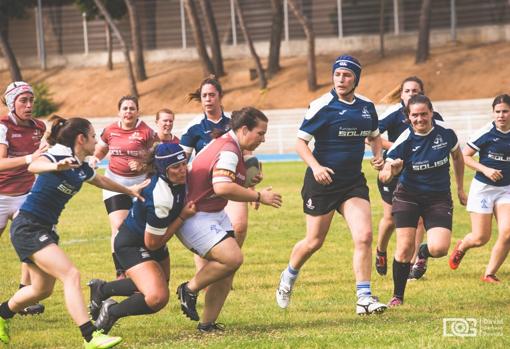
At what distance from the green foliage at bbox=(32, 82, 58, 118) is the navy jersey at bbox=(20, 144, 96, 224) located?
41.4m

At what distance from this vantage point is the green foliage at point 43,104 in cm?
4941

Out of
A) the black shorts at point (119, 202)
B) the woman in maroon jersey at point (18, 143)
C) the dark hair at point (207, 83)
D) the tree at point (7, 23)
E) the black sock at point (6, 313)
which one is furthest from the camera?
the tree at point (7, 23)

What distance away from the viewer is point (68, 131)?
8383mm

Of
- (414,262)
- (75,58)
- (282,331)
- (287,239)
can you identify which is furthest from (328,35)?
(282,331)

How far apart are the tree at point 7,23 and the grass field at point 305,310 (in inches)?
1441

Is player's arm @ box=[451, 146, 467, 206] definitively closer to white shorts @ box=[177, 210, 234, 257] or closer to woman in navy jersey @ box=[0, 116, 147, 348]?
white shorts @ box=[177, 210, 234, 257]

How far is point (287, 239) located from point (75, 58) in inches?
1597

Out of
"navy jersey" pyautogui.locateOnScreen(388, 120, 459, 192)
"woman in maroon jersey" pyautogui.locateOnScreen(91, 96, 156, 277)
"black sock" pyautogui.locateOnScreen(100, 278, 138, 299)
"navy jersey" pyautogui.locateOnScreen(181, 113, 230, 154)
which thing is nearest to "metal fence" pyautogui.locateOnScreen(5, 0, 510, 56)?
"woman in maroon jersey" pyautogui.locateOnScreen(91, 96, 156, 277)

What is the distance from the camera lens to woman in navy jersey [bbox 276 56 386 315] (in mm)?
9750

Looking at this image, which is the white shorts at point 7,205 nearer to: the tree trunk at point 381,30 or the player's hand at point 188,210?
the player's hand at point 188,210

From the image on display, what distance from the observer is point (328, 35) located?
48938mm

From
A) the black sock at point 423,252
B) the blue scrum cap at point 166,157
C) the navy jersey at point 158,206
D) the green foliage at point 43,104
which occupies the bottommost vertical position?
the green foliage at point 43,104

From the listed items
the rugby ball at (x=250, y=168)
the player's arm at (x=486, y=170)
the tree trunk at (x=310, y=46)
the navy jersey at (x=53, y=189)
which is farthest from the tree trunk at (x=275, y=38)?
the navy jersey at (x=53, y=189)

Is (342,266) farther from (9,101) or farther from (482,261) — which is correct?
(9,101)
